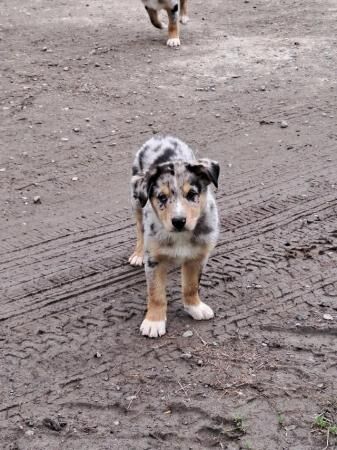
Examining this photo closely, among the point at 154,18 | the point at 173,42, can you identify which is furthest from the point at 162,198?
the point at 154,18

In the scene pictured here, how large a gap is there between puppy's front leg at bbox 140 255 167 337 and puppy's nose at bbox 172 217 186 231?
0.48m

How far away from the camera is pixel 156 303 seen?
4.89m

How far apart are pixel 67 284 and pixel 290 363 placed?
1.74 metres

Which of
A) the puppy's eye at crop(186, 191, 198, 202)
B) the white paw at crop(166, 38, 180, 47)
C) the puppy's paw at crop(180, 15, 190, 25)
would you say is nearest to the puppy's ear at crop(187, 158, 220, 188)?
the puppy's eye at crop(186, 191, 198, 202)

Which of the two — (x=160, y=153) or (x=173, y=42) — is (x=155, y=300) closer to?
(x=160, y=153)

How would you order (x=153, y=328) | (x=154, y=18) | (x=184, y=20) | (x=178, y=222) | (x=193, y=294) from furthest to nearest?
(x=184, y=20), (x=154, y=18), (x=193, y=294), (x=153, y=328), (x=178, y=222)

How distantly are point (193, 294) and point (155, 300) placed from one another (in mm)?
261

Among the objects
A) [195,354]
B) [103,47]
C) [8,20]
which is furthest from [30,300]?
[8,20]

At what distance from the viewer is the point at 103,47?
1057 cm

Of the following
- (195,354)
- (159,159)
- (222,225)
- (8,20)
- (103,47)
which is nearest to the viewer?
(195,354)

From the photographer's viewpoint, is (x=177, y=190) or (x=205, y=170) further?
(x=205, y=170)

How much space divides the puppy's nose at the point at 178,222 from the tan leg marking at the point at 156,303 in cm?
49

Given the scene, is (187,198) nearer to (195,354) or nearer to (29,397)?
(195,354)

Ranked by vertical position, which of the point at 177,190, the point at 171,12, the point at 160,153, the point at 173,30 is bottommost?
the point at 173,30
